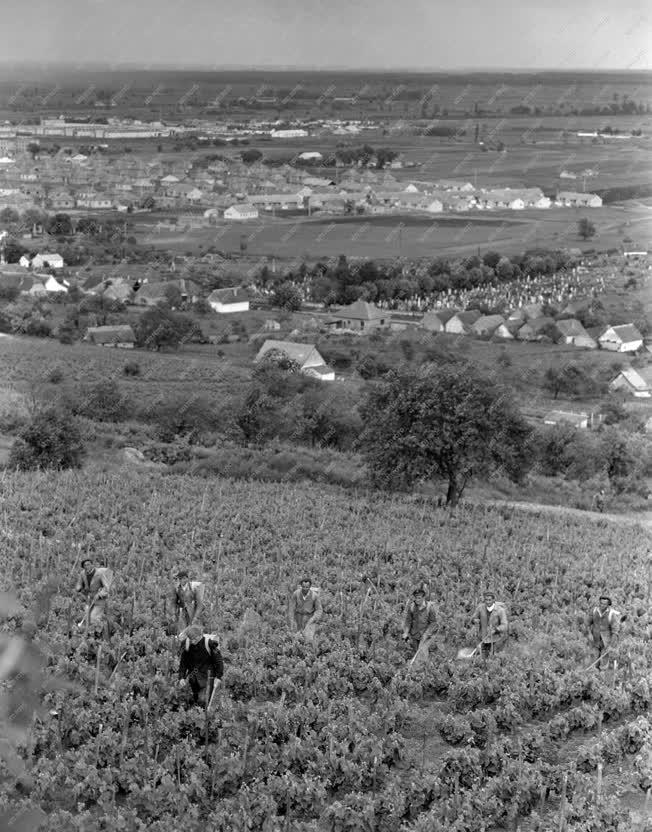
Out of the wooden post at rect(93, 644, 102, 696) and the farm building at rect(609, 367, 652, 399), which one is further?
the farm building at rect(609, 367, 652, 399)

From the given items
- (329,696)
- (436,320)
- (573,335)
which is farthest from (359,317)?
(329,696)

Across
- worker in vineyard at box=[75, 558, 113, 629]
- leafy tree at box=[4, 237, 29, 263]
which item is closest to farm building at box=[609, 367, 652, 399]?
worker in vineyard at box=[75, 558, 113, 629]

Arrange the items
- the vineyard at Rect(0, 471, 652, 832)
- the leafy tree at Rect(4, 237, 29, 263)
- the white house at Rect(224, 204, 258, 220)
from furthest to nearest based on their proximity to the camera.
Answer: the white house at Rect(224, 204, 258, 220), the leafy tree at Rect(4, 237, 29, 263), the vineyard at Rect(0, 471, 652, 832)

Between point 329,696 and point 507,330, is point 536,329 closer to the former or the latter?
point 507,330

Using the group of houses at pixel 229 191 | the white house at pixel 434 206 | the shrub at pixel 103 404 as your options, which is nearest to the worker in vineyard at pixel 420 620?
the shrub at pixel 103 404

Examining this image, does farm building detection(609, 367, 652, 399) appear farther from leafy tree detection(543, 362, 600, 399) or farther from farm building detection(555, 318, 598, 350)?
farm building detection(555, 318, 598, 350)

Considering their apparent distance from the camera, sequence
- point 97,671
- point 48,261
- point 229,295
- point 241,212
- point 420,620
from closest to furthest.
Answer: point 97,671 < point 420,620 < point 229,295 < point 48,261 < point 241,212

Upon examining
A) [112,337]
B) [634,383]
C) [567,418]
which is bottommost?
[634,383]
